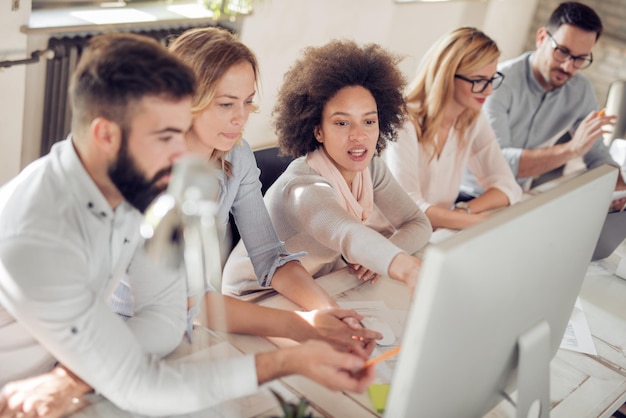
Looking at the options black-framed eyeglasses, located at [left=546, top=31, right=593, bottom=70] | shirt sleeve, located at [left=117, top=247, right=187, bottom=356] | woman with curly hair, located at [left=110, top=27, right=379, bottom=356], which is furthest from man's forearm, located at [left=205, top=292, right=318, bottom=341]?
black-framed eyeglasses, located at [left=546, top=31, right=593, bottom=70]

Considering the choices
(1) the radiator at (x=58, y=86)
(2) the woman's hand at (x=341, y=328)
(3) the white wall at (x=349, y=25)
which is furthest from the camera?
(3) the white wall at (x=349, y=25)

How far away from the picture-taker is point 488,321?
34.6 inches

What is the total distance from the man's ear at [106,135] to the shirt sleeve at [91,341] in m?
0.14

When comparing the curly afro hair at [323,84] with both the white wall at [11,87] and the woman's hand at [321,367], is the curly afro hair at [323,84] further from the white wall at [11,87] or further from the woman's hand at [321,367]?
the white wall at [11,87]

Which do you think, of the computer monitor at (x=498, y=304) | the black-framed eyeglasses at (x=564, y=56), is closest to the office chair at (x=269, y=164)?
the computer monitor at (x=498, y=304)

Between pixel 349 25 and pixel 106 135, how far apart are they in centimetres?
319

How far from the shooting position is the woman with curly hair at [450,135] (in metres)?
2.13

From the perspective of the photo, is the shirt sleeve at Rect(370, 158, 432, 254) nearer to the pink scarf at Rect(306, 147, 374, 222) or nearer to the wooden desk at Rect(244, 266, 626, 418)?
the pink scarf at Rect(306, 147, 374, 222)

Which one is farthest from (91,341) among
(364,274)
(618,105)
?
(618,105)

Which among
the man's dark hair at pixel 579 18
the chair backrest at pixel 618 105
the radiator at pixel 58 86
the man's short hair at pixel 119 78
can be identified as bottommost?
the radiator at pixel 58 86

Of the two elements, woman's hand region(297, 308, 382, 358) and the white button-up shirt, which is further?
woman's hand region(297, 308, 382, 358)

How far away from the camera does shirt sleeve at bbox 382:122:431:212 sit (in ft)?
7.01

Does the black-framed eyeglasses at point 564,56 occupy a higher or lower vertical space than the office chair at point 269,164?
higher

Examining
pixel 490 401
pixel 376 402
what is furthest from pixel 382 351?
pixel 490 401
